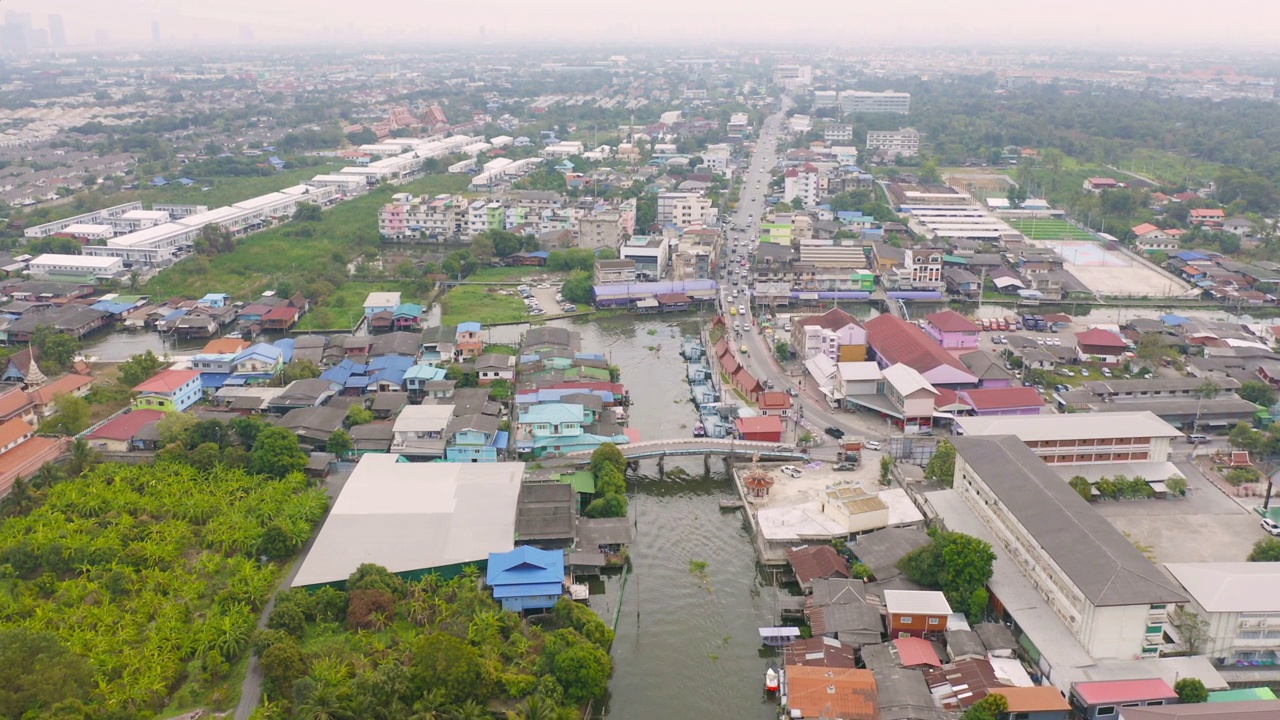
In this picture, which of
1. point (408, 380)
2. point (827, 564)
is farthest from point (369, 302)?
point (827, 564)

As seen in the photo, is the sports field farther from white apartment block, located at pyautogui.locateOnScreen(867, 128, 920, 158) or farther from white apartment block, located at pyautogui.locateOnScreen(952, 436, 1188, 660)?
white apartment block, located at pyautogui.locateOnScreen(952, 436, 1188, 660)

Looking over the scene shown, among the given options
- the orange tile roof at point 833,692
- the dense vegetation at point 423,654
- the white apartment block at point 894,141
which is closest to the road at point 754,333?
the orange tile roof at point 833,692

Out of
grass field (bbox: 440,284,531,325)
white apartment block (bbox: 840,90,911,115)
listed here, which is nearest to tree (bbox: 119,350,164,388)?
grass field (bbox: 440,284,531,325)

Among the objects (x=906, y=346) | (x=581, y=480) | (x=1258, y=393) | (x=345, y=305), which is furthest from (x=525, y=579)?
(x=345, y=305)

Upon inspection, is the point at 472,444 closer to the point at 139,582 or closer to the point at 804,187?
the point at 139,582

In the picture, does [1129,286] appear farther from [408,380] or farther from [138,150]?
[138,150]

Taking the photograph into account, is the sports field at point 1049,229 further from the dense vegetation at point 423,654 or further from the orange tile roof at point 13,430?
the orange tile roof at point 13,430
